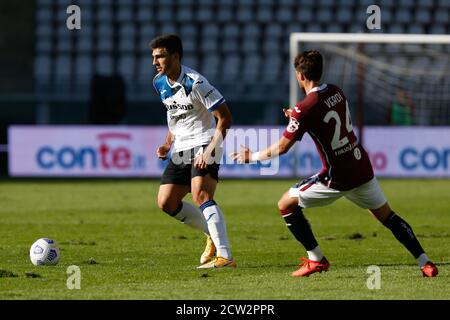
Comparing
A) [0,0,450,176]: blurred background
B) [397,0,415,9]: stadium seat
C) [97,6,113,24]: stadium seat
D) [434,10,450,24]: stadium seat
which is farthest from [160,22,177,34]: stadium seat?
[434,10,450,24]: stadium seat

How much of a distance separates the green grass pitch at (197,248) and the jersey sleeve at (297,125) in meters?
1.14

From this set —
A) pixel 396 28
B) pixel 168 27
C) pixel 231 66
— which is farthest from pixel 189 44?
pixel 396 28

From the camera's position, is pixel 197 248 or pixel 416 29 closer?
pixel 197 248

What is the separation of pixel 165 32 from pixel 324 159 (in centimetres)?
2577

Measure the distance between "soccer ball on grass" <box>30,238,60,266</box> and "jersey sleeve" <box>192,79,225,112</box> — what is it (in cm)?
186

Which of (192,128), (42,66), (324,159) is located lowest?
(42,66)

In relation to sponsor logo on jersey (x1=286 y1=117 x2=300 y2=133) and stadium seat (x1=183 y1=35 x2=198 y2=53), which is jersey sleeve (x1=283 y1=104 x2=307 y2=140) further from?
stadium seat (x1=183 y1=35 x2=198 y2=53)

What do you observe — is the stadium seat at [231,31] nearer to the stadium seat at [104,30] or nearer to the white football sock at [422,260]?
the stadium seat at [104,30]

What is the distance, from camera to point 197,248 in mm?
10969

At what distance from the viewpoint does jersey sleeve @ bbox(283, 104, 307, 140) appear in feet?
26.8

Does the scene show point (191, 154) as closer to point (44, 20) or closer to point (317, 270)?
point (317, 270)

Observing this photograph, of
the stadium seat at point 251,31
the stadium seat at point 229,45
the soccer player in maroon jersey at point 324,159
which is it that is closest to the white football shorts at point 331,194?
the soccer player in maroon jersey at point 324,159

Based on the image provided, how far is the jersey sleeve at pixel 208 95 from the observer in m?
9.05

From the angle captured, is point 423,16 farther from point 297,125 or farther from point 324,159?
point 297,125
